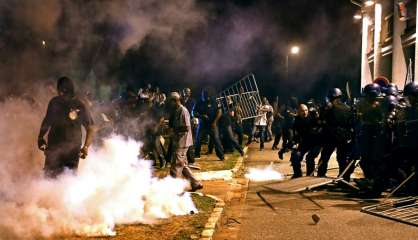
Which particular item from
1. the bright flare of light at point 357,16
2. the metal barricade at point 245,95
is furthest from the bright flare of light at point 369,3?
the metal barricade at point 245,95

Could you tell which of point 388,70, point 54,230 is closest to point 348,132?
point 54,230

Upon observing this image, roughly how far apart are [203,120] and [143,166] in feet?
21.3

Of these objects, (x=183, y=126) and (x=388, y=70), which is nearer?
(x=183, y=126)

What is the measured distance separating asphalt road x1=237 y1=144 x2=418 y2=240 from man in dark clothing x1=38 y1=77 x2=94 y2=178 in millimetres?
2413

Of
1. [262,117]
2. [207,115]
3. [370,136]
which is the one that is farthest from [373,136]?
[262,117]

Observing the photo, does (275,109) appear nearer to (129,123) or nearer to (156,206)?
(129,123)

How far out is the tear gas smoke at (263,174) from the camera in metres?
10.4

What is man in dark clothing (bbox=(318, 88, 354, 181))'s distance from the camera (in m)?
9.05

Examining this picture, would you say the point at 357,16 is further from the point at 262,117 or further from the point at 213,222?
the point at 213,222

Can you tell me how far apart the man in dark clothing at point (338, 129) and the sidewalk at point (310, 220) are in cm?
82

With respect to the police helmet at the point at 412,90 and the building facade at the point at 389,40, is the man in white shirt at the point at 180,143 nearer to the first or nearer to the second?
the police helmet at the point at 412,90

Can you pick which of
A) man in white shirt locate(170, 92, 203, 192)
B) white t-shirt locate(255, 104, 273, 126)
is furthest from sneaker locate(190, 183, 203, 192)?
white t-shirt locate(255, 104, 273, 126)

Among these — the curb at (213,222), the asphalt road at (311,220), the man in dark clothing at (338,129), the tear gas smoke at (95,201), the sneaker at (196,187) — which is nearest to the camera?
the tear gas smoke at (95,201)

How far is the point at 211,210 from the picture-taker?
6.72 metres
